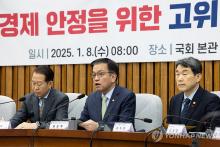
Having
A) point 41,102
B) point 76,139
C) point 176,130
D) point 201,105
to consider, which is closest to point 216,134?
point 176,130

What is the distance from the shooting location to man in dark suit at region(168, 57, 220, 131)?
4070 mm

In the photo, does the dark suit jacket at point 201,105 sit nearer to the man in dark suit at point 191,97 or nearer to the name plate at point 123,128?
the man in dark suit at point 191,97

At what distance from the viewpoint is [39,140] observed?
3604 mm

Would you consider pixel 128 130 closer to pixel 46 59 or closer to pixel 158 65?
pixel 158 65

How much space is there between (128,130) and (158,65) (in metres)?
2.22

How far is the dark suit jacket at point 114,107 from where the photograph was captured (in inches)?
172

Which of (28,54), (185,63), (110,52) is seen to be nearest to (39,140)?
(185,63)

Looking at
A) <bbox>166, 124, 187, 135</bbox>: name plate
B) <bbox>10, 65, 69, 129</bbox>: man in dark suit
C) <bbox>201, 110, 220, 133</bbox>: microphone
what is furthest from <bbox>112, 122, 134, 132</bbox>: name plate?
<bbox>10, 65, 69, 129</bbox>: man in dark suit

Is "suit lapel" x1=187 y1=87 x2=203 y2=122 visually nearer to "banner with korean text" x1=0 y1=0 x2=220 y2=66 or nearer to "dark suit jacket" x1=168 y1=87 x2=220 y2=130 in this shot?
"dark suit jacket" x1=168 y1=87 x2=220 y2=130

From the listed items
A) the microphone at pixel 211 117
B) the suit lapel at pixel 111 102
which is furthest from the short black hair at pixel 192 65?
the suit lapel at pixel 111 102

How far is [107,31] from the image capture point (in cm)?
562

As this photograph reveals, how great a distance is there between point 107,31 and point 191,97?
5.53 feet

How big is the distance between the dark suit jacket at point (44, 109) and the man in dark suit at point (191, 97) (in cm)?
109

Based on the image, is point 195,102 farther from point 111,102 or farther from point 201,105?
point 111,102
